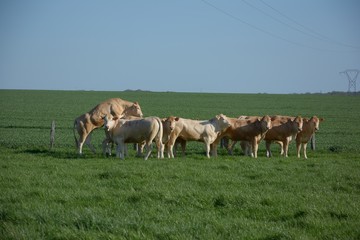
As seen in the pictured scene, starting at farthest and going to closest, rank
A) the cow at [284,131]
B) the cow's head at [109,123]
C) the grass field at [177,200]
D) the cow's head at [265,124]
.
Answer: the cow at [284,131] < the cow's head at [265,124] < the cow's head at [109,123] < the grass field at [177,200]

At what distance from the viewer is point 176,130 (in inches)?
829

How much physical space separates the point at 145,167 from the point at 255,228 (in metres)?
7.34

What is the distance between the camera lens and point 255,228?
912 cm

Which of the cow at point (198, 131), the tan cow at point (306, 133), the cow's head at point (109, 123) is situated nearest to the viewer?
the cow's head at point (109, 123)

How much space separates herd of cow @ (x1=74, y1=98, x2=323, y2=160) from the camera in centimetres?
1994

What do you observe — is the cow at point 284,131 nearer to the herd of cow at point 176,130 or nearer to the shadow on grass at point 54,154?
the herd of cow at point 176,130

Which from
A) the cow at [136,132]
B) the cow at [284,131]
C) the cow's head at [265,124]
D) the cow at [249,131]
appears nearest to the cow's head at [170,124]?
the cow at [136,132]

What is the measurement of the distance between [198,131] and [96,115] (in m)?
4.39

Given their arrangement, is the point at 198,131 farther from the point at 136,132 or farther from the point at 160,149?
the point at 136,132

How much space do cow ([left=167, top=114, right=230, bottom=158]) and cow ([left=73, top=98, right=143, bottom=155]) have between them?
2804 millimetres

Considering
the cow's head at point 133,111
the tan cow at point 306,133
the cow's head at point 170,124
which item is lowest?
the tan cow at point 306,133

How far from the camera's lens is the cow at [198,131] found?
21031mm

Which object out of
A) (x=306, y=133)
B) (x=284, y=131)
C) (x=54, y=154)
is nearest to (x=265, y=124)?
(x=284, y=131)

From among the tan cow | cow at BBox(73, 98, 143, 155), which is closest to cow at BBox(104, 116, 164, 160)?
cow at BBox(73, 98, 143, 155)
